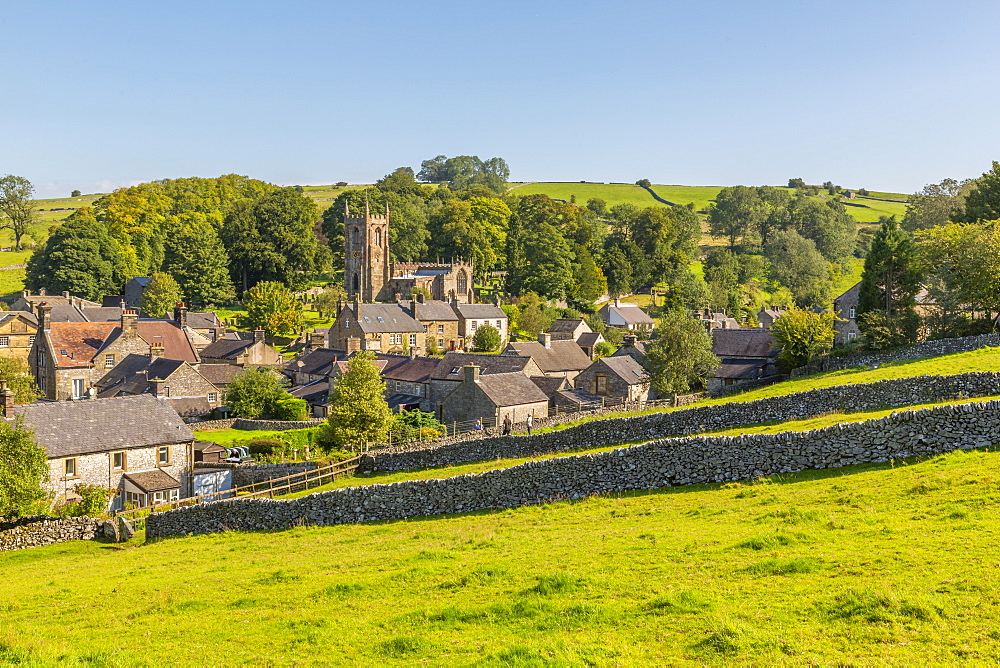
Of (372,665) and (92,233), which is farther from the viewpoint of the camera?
(92,233)

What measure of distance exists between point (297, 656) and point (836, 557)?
337 inches

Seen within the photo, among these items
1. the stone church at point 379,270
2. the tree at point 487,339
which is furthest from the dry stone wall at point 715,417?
the stone church at point 379,270

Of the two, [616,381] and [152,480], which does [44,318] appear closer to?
[152,480]

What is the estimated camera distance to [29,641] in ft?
43.0

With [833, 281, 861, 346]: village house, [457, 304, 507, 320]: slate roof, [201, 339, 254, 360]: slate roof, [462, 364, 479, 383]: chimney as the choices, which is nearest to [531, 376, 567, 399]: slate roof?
[462, 364, 479, 383]: chimney

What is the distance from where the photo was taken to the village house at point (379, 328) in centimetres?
8250

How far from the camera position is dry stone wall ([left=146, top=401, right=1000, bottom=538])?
762 inches

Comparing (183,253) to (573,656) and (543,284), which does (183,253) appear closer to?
(543,284)

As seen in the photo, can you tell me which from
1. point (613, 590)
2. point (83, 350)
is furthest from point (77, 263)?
point (613, 590)

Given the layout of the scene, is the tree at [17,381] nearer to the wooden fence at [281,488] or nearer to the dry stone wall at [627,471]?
the wooden fence at [281,488]

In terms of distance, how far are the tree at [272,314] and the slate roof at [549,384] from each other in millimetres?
46849

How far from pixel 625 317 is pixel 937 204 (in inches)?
1610

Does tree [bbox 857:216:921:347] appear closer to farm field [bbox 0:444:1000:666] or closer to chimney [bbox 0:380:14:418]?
farm field [bbox 0:444:1000:666]

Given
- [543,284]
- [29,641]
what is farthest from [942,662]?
[543,284]
